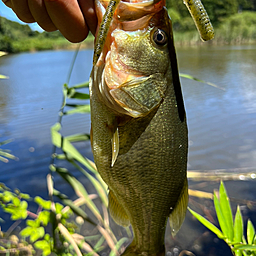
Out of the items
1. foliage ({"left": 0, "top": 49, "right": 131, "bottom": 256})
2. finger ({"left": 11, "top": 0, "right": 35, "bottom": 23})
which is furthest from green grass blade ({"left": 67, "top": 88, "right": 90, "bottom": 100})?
finger ({"left": 11, "top": 0, "right": 35, "bottom": 23})

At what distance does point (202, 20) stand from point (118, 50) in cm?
43

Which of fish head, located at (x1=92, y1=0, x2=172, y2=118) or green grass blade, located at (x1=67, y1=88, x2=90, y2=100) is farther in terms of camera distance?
green grass blade, located at (x1=67, y1=88, x2=90, y2=100)

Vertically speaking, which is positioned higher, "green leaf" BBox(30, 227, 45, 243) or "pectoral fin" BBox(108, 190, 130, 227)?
"pectoral fin" BBox(108, 190, 130, 227)

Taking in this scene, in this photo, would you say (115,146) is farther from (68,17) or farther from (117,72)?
(68,17)

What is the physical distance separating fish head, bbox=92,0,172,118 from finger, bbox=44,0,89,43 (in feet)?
0.43

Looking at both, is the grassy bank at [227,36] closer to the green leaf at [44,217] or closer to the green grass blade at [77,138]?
the green grass blade at [77,138]

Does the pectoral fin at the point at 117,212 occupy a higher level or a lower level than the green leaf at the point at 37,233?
higher

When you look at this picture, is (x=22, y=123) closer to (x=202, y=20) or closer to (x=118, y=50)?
(x=118, y=50)

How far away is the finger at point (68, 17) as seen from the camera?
982 mm

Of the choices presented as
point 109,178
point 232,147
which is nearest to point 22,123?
point 232,147

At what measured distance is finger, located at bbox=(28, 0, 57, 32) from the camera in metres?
0.98

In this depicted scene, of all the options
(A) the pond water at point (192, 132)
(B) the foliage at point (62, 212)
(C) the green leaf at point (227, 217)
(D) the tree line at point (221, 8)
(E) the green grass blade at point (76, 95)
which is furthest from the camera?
(D) the tree line at point (221, 8)

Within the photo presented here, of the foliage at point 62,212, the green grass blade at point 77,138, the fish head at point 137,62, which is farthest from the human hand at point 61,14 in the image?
the green grass blade at point 77,138

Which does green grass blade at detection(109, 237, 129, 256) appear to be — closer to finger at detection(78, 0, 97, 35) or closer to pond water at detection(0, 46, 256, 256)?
pond water at detection(0, 46, 256, 256)
